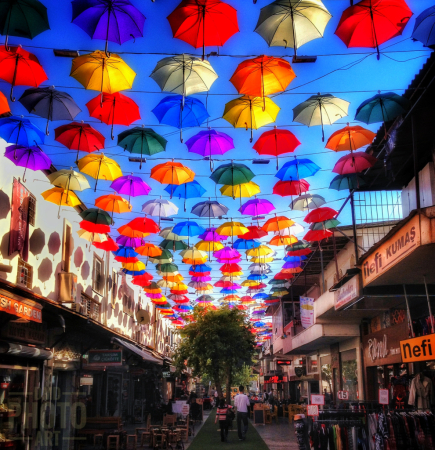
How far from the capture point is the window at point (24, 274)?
12295mm

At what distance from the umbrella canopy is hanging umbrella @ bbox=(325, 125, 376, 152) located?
372cm

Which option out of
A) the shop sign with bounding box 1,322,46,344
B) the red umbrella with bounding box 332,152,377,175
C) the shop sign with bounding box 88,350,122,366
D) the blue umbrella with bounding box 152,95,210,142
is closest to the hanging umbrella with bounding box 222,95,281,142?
the blue umbrella with bounding box 152,95,210,142

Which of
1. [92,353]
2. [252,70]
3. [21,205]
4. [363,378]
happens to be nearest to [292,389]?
[363,378]

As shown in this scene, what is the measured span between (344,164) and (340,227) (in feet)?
25.5

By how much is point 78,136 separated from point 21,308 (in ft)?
13.1

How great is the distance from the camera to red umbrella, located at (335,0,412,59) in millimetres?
7547

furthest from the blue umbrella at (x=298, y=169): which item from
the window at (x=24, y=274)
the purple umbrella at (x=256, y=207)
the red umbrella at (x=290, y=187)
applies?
the window at (x=24, y=274)

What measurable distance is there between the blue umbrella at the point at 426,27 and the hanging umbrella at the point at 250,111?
3.11m

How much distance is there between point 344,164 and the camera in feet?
39.3

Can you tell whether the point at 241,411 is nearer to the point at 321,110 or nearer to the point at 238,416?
the point at 238,416

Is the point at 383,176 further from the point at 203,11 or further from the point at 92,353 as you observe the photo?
the point at 92,353

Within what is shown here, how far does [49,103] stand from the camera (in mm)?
9773

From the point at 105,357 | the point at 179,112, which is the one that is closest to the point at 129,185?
the point at 179,112

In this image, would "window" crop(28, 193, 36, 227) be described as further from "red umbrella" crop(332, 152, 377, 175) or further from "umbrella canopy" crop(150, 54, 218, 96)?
"red umbrella" crop(332, 152, 377, 175)
